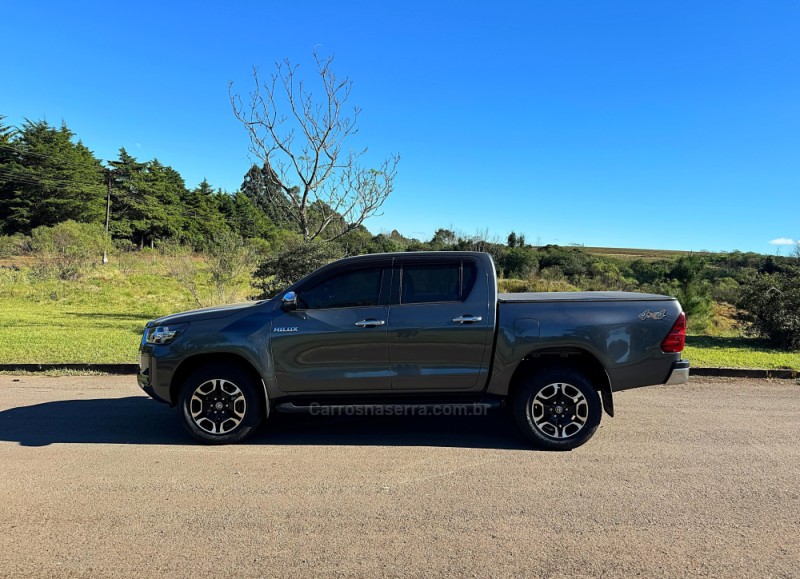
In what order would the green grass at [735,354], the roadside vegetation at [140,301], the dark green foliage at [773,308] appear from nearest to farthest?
1. the green grass at [735,354]
2. the roadside vegetation at [140,301]
3. the dark green foliage at [773,308]

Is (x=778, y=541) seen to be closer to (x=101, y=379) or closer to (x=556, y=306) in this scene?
(x=556, y=306)

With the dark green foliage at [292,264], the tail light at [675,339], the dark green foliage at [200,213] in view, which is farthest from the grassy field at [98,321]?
the dark green foliage at [200,213]

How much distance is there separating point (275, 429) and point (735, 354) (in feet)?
30.0

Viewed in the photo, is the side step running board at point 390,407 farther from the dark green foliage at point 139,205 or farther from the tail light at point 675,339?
the dark green foliage at point 139,205

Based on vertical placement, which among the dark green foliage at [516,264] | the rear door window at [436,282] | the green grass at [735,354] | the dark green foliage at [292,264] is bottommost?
the green grass at [735,354]

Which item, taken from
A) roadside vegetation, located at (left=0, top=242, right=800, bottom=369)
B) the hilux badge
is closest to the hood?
the hilux badge

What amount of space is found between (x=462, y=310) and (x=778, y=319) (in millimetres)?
9958

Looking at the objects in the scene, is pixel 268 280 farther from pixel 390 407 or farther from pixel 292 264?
pixel 390 407

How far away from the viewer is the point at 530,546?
3.17 metres

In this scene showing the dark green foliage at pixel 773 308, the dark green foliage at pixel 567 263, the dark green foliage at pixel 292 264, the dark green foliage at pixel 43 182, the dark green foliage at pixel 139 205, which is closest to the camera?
the dark green foliage at pixel 773 308

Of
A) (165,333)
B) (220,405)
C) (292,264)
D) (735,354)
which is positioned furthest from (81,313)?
(735,354)

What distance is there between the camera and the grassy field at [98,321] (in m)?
9.34

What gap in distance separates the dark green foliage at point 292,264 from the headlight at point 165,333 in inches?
336

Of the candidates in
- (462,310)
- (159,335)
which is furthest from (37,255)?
(462,310)
